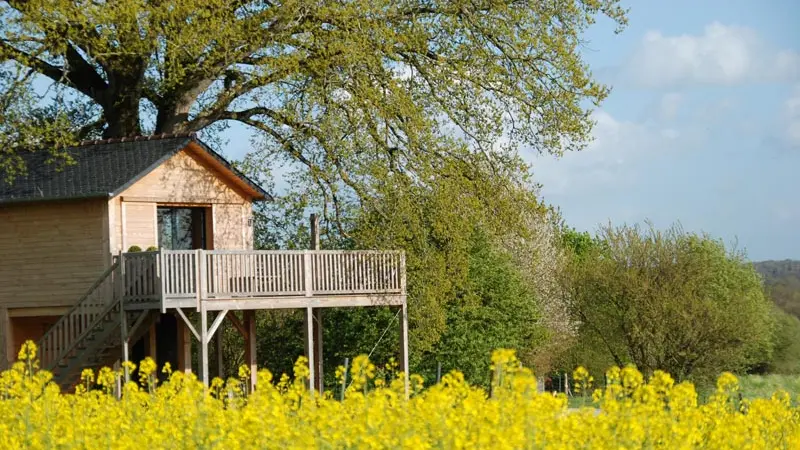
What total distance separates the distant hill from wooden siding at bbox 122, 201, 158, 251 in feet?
138

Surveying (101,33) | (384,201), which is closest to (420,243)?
(384,201)

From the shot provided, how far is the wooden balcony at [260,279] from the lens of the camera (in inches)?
1043

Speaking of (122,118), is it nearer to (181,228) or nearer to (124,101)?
(124,101)

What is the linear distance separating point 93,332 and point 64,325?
2.48ft

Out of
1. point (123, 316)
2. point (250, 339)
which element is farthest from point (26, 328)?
point (250, 339)

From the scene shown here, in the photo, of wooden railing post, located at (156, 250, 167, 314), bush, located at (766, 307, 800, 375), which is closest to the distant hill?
bush, located at (766, 307, 800, 375)

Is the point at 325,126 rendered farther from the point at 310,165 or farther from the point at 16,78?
the point at 16,78

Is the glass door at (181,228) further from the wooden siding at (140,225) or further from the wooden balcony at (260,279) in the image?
the wooden balcony at (260,279)

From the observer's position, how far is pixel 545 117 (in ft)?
104

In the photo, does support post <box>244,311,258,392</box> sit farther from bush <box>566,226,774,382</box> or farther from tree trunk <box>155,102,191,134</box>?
bush <box>566,226,774,382</box>

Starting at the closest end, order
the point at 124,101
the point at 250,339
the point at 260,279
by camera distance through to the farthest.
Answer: the point at 260,279, the point at 250,339, the point at 124,101

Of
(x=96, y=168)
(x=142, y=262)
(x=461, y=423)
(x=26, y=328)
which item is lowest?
(x=461, y=423)

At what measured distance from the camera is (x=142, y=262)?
26969mm

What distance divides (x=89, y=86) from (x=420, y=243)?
375 inches
